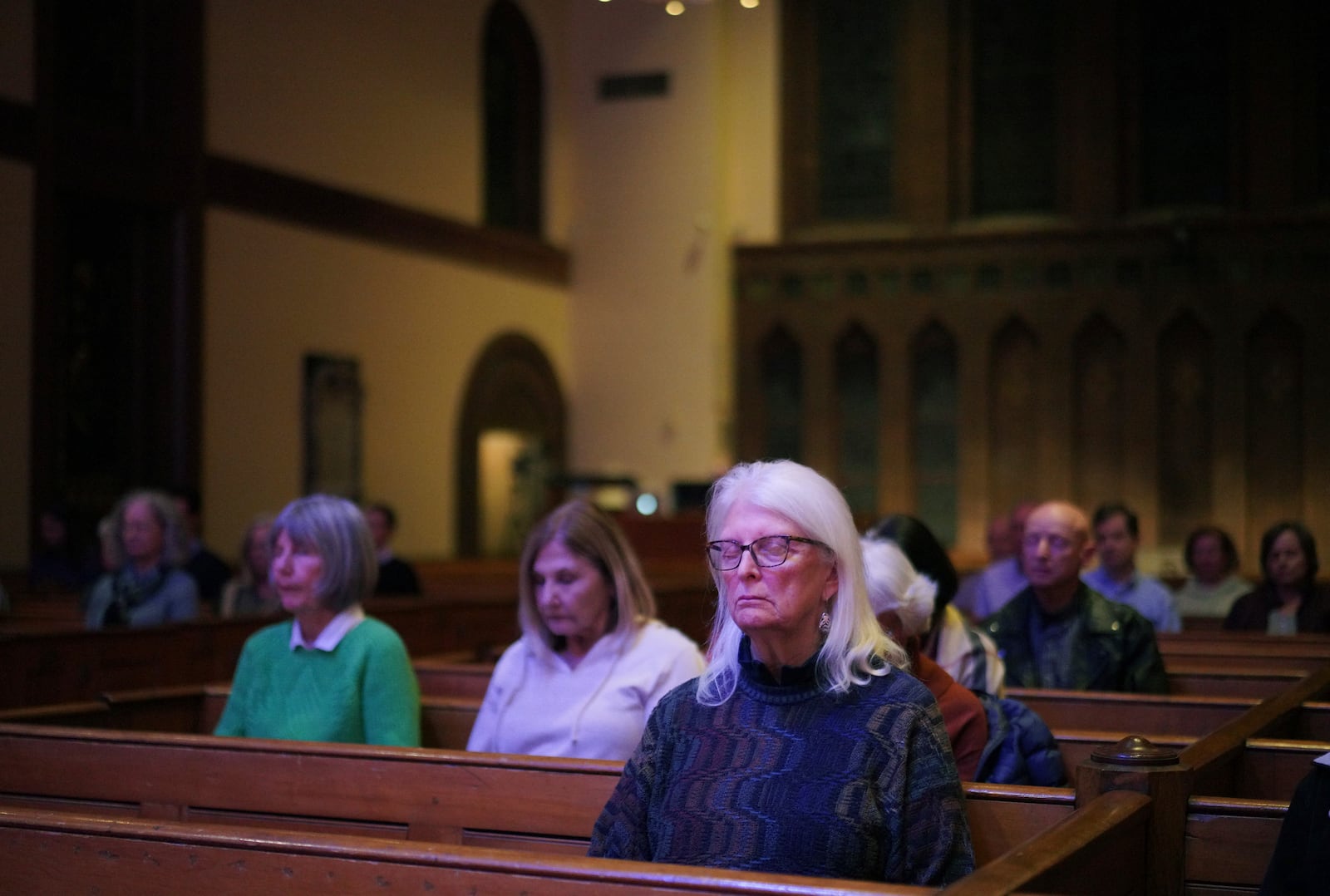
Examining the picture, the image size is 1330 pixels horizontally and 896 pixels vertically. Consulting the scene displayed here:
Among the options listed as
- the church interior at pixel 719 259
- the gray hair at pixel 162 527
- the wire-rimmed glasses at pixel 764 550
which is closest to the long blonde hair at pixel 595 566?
the wire-rimmed glasses at pixel 764 550

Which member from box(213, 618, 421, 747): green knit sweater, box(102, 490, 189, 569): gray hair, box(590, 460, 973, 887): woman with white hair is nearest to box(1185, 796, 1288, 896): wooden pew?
box(590, 460, 973, 887): woman with white hair

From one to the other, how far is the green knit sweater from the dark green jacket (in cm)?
191

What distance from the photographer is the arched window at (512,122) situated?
14484 millimetres

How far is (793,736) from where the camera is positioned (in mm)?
2137

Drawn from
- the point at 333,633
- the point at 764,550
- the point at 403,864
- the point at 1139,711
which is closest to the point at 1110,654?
the point at 1139,711

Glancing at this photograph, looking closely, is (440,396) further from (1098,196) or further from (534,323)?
(1098,196)

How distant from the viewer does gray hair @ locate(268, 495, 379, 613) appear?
3529mm

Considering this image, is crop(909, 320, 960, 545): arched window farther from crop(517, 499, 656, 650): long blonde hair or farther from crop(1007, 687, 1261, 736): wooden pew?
crop(517, 499, 656, 650): long blonde hair

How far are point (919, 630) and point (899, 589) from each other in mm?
104

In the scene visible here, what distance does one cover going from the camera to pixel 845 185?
14.9 metres

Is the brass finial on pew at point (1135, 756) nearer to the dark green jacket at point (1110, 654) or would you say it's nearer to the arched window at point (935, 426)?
the dark green jacket at point (1110, 654)

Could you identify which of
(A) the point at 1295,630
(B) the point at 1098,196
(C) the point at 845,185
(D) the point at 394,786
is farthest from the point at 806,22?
(D) the point at 394,786

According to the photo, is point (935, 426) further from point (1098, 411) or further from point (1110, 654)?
point (1110, 654)

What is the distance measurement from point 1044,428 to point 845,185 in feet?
9.88
